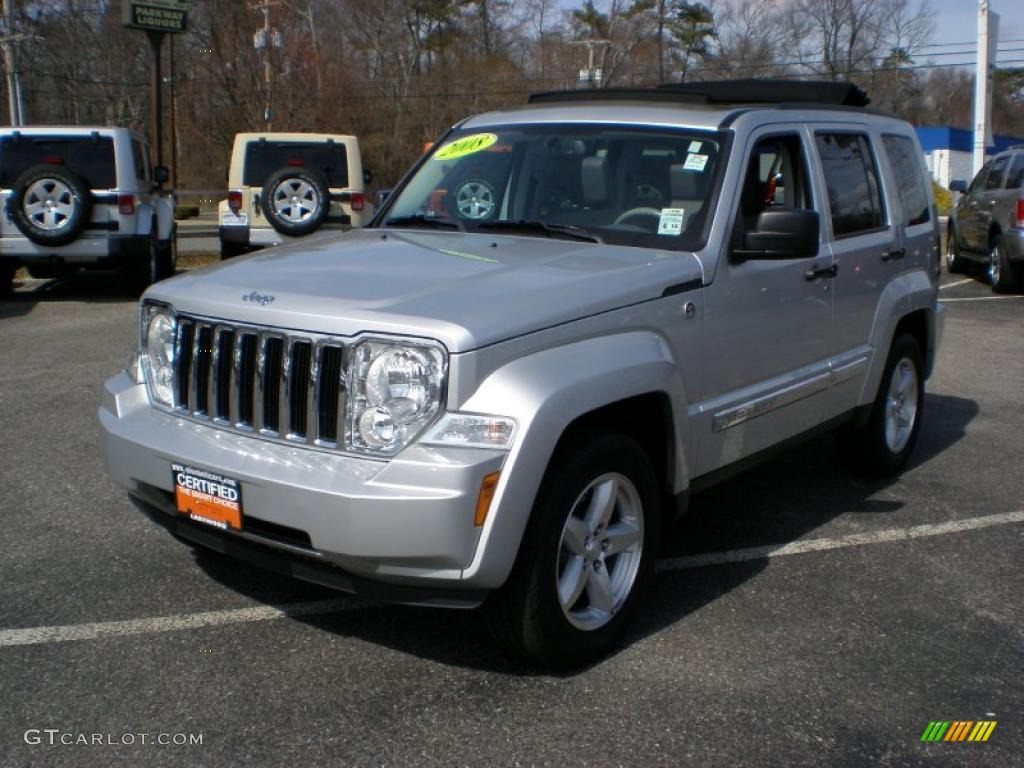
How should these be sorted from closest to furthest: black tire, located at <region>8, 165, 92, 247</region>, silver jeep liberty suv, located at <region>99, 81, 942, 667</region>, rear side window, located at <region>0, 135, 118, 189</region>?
silver jeep liberty suv, located at <region>99, 81, 942, 667</region> < black tire, located at <region>8, 165, 92, 247</region> < rear side window, located at <region>0, 135, 118, 189</region>

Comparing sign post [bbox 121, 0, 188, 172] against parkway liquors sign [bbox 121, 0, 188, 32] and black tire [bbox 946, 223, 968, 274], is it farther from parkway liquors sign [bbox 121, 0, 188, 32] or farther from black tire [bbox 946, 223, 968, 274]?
black tire [bbox 946, 223, 968, 274]

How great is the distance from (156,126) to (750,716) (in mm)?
22246

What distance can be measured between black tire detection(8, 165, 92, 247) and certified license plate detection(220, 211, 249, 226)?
273 cm

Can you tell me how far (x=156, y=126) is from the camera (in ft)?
76.7

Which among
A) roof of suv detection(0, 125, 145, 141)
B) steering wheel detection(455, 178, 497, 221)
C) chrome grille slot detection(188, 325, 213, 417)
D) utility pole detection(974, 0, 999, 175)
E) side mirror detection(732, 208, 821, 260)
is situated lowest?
chrome grille slot detection(188, 325, 213, 417)

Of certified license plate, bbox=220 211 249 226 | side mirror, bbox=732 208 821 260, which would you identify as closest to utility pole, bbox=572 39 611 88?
certified license plate, bbox=220 211 249 226

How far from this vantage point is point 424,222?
5.07 metres

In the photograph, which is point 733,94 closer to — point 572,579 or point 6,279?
point 572,579

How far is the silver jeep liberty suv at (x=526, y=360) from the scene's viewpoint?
3404mm

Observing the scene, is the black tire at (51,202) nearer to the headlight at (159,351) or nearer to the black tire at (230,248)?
the black tire at (230,248)

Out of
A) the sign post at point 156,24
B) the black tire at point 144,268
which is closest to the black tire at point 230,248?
the black tire at point 144,268

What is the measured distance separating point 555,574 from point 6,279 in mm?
11726

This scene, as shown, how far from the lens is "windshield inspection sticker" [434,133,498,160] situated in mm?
5281

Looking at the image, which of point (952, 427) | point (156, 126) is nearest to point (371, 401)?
point (952, 427)
